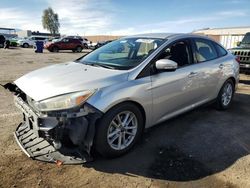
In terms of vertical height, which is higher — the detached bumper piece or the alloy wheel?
the alloy wheel

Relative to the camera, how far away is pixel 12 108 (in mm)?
5711

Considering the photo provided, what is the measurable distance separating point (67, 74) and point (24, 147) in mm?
1197

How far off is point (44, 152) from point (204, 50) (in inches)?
138

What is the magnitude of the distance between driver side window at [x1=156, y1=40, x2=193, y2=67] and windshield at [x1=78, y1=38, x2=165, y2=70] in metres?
0.18

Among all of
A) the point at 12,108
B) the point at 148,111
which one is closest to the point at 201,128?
the point at 148,111

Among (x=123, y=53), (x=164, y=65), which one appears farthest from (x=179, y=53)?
(x=123, y=53)

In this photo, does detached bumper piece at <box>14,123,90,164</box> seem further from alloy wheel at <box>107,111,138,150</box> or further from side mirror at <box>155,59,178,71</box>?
side mirror at <box>155,59,178,71</box>

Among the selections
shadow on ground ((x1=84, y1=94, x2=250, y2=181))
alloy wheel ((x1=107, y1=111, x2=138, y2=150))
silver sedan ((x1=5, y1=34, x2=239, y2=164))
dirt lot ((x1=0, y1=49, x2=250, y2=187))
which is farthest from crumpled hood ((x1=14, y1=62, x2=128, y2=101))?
shadow on ground ((x1=84, y1=94, x2=250, y2=181))

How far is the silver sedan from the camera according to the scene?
10.4 ft

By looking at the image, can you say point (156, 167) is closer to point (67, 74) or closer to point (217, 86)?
point (67, 74)

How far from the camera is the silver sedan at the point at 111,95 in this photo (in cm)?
318

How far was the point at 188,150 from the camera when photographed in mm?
3928

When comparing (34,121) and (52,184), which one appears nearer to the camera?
(52,184)

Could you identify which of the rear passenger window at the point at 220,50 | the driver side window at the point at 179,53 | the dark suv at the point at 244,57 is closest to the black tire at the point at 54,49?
the dark suv at the point at 244,57
